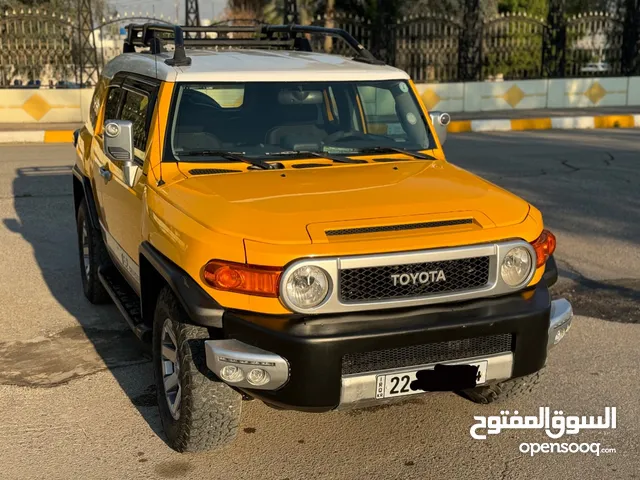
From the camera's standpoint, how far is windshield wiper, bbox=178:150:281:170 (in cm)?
434

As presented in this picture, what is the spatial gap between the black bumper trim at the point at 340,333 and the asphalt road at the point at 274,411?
0.56m

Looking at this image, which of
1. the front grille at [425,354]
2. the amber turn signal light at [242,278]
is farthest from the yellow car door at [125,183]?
the front grille at [425,354]

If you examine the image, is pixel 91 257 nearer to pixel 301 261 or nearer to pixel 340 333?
pixel 301 261

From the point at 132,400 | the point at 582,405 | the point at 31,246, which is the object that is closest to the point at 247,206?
the point at 132,400

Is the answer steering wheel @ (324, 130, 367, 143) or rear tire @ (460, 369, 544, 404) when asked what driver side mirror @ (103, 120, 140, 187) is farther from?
rear tire @ (460, 369, 544, 404)

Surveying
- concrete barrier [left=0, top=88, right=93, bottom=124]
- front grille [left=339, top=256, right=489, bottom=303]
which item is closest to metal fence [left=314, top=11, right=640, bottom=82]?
concrete barrier [left=0, top=88, right=93, bottom=124]

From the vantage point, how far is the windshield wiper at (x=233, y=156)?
14.3ft

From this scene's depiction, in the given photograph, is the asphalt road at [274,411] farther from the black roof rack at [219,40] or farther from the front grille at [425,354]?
the black roof rack at [219,40]

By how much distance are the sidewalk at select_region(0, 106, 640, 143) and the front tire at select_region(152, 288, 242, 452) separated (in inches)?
512

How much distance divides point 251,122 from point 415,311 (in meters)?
1.68

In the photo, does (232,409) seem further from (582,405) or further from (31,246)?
(31,246)

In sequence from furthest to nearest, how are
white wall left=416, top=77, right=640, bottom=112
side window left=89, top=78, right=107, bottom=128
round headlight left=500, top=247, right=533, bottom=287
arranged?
white wall left=416, top=77, right=640, bottom=112
side window left=89, top=78, right=107, bottom=128
round headlight left=500, top=247, right=533, bottom=287

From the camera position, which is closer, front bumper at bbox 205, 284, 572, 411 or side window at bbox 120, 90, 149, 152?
front bumper at bbox 205, 284, 572, 411

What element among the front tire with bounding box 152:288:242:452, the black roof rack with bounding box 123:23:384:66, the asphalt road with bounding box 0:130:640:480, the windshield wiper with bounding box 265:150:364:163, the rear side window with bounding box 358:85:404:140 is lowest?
the asphalt road with bounding box 0:130:640:480
